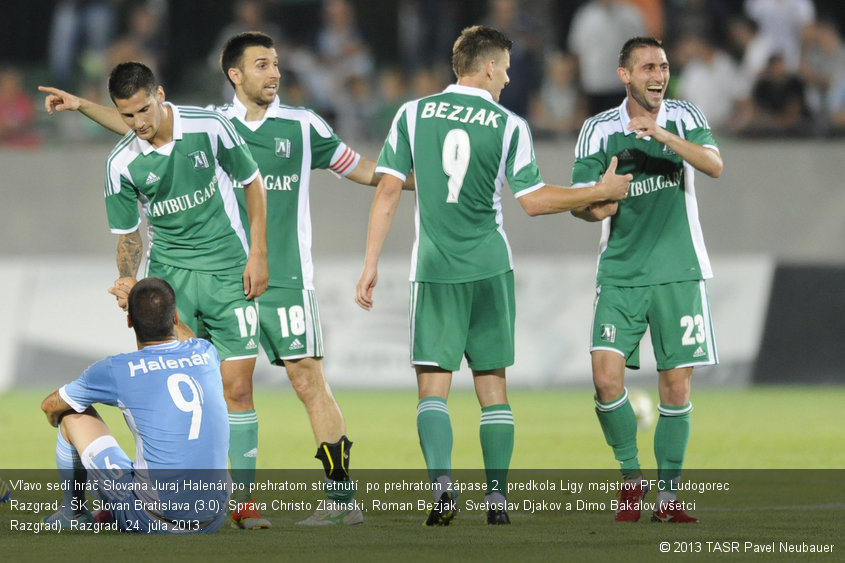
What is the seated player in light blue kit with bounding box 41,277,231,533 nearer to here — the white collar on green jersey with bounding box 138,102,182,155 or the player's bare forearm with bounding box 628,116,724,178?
the white collar on green jersey with bounding box 138,102,182,155

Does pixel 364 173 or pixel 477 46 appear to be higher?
pixel 477 46

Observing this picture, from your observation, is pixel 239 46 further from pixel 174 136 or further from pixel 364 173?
pixel 364 173

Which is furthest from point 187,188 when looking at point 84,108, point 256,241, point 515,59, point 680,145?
point 515,59

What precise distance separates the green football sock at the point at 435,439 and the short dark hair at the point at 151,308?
139 centimetres

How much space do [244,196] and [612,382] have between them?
6.88 ft

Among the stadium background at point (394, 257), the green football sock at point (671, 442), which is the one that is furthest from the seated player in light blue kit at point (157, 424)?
the stadium background at point (394, 257)

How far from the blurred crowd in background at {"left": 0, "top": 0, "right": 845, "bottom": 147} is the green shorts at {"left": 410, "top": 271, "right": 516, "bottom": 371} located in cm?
1053

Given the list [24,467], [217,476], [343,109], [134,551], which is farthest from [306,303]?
[343,109]

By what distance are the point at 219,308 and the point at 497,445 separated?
1531 millimetres

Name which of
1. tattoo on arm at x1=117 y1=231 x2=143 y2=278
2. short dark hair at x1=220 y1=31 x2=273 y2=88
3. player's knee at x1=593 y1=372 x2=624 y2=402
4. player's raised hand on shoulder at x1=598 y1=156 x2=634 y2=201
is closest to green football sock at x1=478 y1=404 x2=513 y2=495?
player's knee at x1=593 y1=372 x2=624 y2=402

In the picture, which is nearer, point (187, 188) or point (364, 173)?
point (187, 188)

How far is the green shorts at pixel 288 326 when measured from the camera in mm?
6676

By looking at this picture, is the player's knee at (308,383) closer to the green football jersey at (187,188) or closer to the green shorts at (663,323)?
the green football jersey at (187,188)

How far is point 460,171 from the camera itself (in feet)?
20.5
